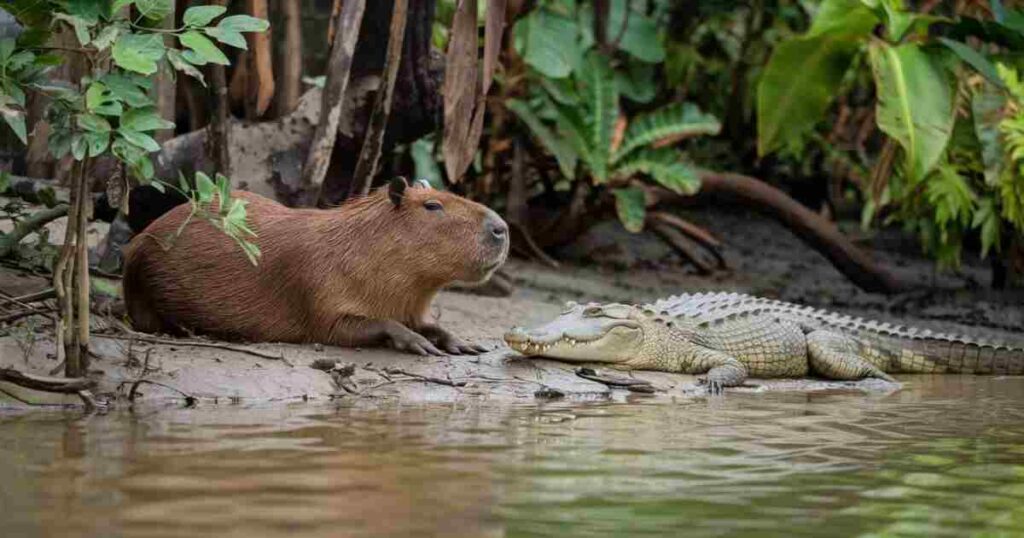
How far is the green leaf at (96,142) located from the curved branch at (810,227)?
22.9ft

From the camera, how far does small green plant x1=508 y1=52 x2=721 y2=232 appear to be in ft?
38.5

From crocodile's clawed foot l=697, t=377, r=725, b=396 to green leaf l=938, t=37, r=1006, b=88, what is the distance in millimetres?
A: 3507

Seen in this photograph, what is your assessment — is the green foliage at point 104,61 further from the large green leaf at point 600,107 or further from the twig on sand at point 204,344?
the large green leaf at point 600,107

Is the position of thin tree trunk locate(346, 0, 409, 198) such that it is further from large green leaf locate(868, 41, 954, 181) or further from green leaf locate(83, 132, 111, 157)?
large green leaf locate(868, 41, 954, 181)

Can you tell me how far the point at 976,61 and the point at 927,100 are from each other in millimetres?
433

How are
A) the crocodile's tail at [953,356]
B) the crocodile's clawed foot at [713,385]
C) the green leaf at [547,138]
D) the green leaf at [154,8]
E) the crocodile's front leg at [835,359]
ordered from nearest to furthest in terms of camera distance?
the green leaf at [154,8], the crocodile's clawed foot at [713,385], the crocodile's front leg at [835,359], the crocodile's tail at [953,356], the green leaf at [547,138]

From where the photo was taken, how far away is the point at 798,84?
Answer: 35.4ft

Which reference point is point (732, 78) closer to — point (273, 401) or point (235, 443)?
point (273, 401)

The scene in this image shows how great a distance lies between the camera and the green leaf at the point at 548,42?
11.5m

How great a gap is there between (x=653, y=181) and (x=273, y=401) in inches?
249

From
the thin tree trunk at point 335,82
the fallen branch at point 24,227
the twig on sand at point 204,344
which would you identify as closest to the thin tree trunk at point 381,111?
the thin tree trunk at point 335,82

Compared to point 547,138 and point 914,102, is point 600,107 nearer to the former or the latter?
point 547,138

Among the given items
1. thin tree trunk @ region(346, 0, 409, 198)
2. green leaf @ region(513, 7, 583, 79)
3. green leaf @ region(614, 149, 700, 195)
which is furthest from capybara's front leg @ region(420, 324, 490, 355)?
green leaf @ region(614, 149, 700, 195)

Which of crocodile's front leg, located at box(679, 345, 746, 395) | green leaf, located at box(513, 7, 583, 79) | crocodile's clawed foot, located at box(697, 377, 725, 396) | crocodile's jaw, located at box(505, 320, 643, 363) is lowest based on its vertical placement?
crocodile's clawed foot, located at box(697, 377, 725, 396)
